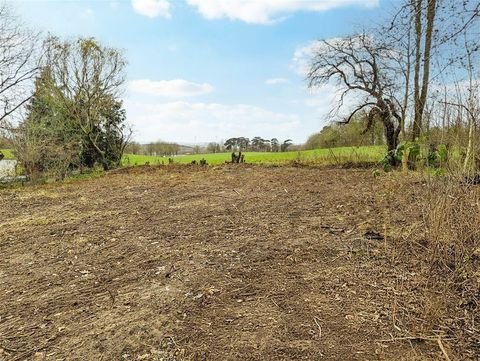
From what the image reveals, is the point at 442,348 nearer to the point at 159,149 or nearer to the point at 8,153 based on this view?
the point at 8,153

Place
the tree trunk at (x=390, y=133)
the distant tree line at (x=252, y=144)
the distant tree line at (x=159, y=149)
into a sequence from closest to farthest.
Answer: the tree trunk at (x=390, y=133)
the distant tree line at (x=159, y=149)
the distant tree line at (x=252, y=144)

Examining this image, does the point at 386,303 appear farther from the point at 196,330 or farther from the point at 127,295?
the point at 127,295

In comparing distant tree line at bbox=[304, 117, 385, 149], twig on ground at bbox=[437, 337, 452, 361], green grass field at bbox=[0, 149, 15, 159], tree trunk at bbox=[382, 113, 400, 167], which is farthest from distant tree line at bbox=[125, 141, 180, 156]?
twig on ground at bbox=[437, 337, 452, 361]

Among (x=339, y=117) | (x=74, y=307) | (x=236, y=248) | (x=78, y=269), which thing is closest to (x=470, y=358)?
(x=236, y=248)

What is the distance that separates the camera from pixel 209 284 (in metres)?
2.50

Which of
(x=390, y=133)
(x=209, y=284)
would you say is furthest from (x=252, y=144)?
(x=209, y=284)

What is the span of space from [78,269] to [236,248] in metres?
1.36

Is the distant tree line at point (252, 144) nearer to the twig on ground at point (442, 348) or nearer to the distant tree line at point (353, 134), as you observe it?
the distant tree line at point (353, 134)

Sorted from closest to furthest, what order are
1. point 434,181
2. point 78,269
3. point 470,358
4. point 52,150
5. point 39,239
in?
point 470,358, point 434,181, point 78,269, point 39,239, point 52,150

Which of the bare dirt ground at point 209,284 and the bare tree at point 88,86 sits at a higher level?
the bare tree at point 88,86

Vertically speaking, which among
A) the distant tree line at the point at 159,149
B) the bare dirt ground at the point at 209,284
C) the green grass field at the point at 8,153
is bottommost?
the bare dirt ground at the point at 209,284

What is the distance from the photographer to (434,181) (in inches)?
102

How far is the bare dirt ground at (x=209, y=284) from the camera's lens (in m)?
1.82

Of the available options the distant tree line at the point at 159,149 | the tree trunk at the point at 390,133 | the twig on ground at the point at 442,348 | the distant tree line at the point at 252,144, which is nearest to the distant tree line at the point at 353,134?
the tree trunk at the point at 390,133
